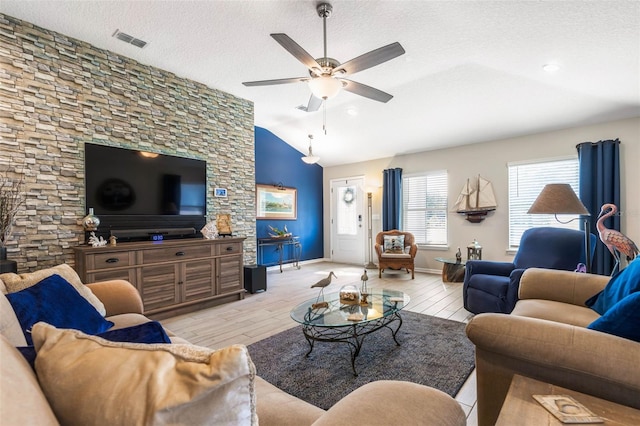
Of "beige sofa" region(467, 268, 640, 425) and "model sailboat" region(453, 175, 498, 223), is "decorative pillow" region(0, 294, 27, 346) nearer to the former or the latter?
"beige sofa" region(467, 268, 640, 425)

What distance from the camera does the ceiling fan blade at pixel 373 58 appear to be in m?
2.16

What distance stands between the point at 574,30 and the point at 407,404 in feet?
11.1

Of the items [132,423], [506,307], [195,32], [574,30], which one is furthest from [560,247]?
[195,32]

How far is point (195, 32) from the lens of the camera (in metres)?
2.96

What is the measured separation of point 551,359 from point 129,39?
166 inches

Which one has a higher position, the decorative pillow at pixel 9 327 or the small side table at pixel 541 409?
the decorative pillow at pixel 9 327

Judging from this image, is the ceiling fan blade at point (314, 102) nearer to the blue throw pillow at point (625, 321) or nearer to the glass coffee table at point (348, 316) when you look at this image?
the glass coffee table at point (348, 316)

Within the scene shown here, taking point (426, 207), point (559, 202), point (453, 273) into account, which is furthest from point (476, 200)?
point (559, 202)

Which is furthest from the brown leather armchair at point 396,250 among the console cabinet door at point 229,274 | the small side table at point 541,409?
the small side table at point 541,409

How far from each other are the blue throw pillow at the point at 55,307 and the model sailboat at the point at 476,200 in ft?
17.7

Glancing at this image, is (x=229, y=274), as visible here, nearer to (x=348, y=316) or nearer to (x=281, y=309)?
(x=281, y=309)

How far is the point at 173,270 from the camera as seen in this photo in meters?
3.45

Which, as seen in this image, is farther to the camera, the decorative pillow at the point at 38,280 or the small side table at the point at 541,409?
the decorative pillow at the point at 38,280

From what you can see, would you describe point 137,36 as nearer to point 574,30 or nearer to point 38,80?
point 38,80
